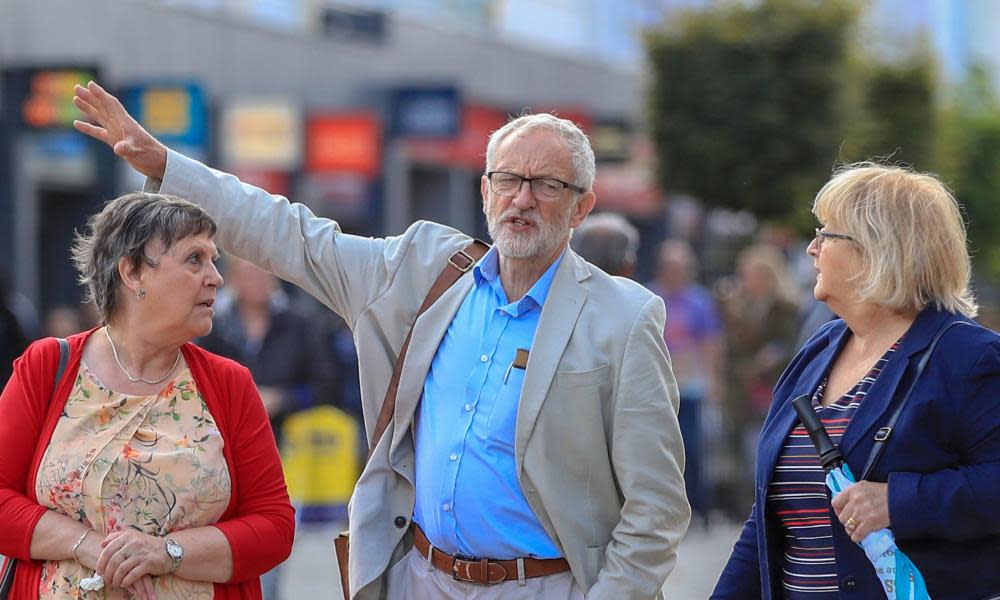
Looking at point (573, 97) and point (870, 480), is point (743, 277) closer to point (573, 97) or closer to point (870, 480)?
point (870, 480)

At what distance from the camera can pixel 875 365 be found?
4.46 metres

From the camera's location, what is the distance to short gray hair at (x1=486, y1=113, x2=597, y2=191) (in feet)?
15.8

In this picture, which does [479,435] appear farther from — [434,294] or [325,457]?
[325,457]

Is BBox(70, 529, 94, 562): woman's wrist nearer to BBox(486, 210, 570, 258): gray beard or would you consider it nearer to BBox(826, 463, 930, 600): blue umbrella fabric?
BBox(486, 210, 570, 258): gray beard

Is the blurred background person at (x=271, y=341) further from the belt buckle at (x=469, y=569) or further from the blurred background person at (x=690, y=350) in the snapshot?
the blurred background person at (x=690, y=350)

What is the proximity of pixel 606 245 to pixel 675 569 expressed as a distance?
5.02 metres

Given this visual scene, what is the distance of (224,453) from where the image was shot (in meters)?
4.45

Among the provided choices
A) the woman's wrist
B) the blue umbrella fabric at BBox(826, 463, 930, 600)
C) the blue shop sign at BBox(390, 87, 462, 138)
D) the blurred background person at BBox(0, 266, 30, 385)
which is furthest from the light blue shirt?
the blue shop sign at BBox(390, 87, 462, 138)

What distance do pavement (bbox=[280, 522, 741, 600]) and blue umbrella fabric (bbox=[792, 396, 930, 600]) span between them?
576cm

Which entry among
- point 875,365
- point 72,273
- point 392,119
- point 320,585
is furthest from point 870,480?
point 392,119

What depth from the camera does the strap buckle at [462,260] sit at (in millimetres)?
4984

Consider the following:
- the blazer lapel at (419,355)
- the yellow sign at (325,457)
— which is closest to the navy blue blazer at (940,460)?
the blazer lapel at (419,355)

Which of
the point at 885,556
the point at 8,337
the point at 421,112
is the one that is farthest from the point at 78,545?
the point at 421,112

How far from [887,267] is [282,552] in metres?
1.79
